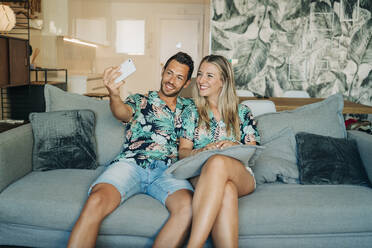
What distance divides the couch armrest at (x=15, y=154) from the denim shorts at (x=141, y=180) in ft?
1.58

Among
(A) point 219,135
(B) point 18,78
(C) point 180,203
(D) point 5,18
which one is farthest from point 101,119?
Answer: (D) point 5,18

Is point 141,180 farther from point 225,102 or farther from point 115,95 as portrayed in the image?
point 225,102

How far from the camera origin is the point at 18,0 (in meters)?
4.04

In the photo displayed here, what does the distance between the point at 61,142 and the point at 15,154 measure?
0.84 feet

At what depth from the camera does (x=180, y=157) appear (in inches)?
70.1

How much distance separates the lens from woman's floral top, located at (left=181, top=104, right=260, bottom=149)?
1.83 metres

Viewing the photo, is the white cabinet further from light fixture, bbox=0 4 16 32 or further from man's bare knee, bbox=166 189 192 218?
man's bare knee, bbox=166 189 192 218

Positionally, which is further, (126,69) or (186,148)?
(186,148)

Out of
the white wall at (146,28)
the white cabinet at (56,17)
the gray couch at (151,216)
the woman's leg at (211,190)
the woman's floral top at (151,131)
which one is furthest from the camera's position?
the white wall at (146,28)

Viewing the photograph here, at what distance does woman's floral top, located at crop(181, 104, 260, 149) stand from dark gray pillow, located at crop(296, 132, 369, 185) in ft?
0.97

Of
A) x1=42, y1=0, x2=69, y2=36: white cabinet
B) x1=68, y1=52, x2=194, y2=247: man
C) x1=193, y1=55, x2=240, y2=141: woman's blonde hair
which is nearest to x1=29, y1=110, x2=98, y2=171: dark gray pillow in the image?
x1=68, y1=52, x2=194, y2=247: man

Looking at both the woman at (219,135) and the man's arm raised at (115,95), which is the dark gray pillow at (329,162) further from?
the man's arm raised at (115,95)

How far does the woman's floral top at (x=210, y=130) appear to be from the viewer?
72.2 inches

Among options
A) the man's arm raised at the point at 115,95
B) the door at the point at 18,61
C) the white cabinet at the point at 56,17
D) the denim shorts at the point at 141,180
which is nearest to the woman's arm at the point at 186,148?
the denim shorts at the point at 141,180
